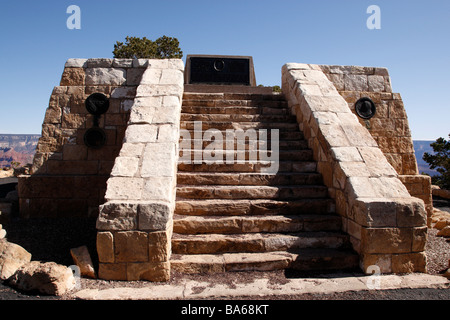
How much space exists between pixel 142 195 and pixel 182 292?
3.41ft

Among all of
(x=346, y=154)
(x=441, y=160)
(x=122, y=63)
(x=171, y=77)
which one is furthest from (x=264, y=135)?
(x=441, y=160)

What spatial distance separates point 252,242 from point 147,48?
54.2 feet

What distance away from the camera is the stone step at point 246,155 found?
4797mm

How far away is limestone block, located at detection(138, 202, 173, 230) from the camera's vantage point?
3.01 metres

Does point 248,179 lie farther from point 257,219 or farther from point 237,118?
point 237,118

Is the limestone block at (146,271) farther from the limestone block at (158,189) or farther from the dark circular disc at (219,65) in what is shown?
Answer: the dark circular disc at (219,65)

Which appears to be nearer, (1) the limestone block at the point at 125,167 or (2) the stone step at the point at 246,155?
(1) the limestone block at the point at 125,167

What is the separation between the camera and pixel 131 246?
9.95 ft

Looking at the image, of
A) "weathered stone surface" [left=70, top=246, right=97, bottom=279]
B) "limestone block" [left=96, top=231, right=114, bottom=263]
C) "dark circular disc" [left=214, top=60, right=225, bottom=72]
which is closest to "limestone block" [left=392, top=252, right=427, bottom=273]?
"limestone block" [left=96, top=231, right=114, bottom=263]

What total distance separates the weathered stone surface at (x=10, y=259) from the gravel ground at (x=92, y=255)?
6.3 inches

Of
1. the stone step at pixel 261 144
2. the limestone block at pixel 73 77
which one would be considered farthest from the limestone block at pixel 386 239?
the limestone block at pixel 73 77

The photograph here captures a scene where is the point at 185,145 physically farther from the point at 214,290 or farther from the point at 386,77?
the point at 386,77

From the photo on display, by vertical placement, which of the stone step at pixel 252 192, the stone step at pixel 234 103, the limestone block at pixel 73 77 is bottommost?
the stone step at pixel 252 192

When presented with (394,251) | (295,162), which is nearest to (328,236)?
(394,251)
